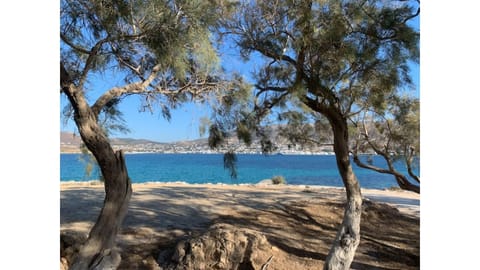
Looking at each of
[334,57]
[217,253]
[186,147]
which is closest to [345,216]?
[217,253]

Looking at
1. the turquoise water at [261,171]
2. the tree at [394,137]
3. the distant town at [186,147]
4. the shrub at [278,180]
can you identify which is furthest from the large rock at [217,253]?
the shrub at [278,180]

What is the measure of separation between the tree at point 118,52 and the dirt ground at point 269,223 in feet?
2.53

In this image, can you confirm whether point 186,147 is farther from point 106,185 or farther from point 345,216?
point 345,216

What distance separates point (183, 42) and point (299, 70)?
0.88 metres

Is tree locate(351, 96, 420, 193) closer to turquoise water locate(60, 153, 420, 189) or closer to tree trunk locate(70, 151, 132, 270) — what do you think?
turquoise water locate(60, 153, 420, 189)

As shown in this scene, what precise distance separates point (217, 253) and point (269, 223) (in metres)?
1.37

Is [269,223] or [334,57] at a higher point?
[334,57]

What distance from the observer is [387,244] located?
3.14m

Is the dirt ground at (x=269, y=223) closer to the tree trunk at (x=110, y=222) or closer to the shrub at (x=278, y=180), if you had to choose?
the tree trunk at (x=110, y=222)

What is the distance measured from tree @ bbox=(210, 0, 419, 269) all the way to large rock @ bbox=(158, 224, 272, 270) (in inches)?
19.9

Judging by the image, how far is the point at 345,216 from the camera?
7.66 feet

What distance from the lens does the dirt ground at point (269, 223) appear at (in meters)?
2.65

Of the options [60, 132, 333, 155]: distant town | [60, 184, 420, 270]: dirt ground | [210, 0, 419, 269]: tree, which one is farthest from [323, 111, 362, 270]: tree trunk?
[60, 132, 333, 155]: distant town

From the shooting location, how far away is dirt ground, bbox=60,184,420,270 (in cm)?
265
